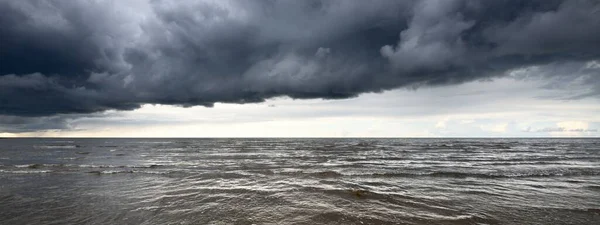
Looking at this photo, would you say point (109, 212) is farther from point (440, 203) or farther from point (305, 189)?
point (440, 203)

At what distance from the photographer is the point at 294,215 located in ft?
35.4

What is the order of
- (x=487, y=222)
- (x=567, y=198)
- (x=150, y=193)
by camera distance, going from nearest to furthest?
(x=487, y=222), (x=567, y=198), (x=150, y=193)

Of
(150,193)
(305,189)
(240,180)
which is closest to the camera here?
(150,193)

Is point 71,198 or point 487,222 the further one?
point 71,198

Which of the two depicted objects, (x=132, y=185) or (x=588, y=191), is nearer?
(x=588, y=191)

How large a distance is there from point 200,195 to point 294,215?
21.8 ft

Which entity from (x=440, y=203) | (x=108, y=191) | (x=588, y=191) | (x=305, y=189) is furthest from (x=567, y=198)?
(x=108, y=191)

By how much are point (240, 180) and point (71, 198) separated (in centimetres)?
983

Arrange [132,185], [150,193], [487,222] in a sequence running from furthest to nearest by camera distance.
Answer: [132,185] < [150,193] < [487,222]

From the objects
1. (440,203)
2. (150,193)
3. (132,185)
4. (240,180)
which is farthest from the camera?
(240,180)

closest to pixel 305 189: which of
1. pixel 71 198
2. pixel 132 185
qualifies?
pixel 132 185

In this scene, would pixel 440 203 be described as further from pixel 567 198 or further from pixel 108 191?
pixel 108 191

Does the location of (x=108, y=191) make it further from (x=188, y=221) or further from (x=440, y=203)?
(x=440, y=203)

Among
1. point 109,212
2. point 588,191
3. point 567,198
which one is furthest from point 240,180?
point 588,191
